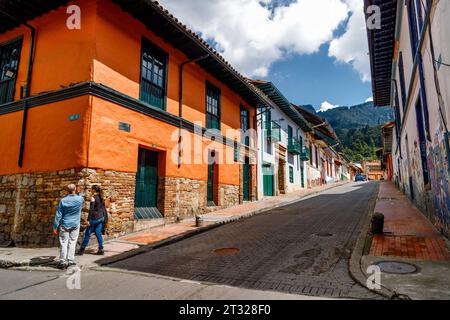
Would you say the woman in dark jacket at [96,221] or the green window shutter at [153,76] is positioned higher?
the green window shutter at [153,76]

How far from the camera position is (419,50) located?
6.23 metres

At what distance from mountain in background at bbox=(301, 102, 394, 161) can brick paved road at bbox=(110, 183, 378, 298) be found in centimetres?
5532

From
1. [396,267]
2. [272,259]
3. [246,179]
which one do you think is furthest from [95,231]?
[246,179]

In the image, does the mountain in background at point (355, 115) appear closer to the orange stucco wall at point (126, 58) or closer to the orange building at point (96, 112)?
the orange stucco wall at point (126, 58)

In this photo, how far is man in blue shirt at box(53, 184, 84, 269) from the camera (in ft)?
18.1

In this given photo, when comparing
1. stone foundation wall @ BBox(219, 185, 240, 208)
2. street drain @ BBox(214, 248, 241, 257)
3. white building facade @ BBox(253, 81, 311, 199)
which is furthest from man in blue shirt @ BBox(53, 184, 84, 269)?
white building facade @ BBox(253, 81, 311, 199)

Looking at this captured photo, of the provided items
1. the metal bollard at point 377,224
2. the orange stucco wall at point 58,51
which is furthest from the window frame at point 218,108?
the metal bollard at point 377,224

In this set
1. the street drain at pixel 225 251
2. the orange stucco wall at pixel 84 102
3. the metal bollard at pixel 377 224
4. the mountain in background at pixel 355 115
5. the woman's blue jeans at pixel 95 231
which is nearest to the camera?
the street drain at pixel 225 251

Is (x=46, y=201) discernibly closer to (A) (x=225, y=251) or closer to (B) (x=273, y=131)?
(A) (x=225, y=251)

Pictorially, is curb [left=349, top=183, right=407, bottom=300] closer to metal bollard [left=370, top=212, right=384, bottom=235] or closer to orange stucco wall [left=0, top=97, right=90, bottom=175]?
metal bollard [left=370, top=212, right=384, bottom=235]

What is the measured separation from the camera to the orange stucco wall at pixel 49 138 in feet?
24.3

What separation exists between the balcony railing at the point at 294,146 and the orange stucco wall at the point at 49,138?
704 inches
